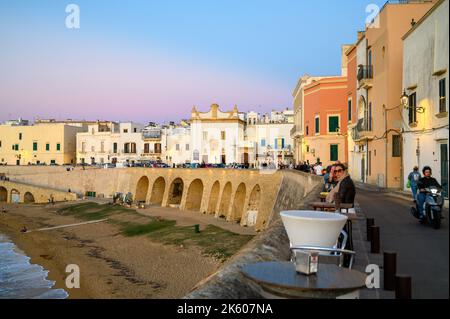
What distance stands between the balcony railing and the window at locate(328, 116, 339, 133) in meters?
10.2

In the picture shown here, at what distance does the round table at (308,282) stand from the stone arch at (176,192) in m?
48.4

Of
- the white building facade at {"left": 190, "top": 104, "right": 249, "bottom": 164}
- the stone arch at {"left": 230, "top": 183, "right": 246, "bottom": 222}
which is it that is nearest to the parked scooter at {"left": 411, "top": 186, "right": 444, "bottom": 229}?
the stone arch at {"left": 230, "top": 183, "right": 246, "bottom": 222}

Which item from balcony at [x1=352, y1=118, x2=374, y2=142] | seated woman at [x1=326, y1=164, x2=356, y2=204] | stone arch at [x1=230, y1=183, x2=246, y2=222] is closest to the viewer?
seated woman at [x1=326, y1=164, x2=356, y2=204]

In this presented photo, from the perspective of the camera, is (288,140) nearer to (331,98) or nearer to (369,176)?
(331,98)

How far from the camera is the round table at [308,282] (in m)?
3.57

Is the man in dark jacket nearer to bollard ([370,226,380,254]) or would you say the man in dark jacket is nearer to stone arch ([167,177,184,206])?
bollard ([370,226,380,254])

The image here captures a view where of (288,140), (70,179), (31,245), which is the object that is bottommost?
(31,245)

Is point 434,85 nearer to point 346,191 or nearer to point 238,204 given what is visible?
point 346,191

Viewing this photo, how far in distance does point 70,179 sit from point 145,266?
38.3 meters

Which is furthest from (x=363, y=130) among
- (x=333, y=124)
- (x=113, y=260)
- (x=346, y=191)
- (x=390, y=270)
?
(x=390, y=270)

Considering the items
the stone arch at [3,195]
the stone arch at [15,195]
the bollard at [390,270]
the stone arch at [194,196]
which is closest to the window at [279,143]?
the stone arch at [194,196]

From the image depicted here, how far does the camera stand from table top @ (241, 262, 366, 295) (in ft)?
11.7
